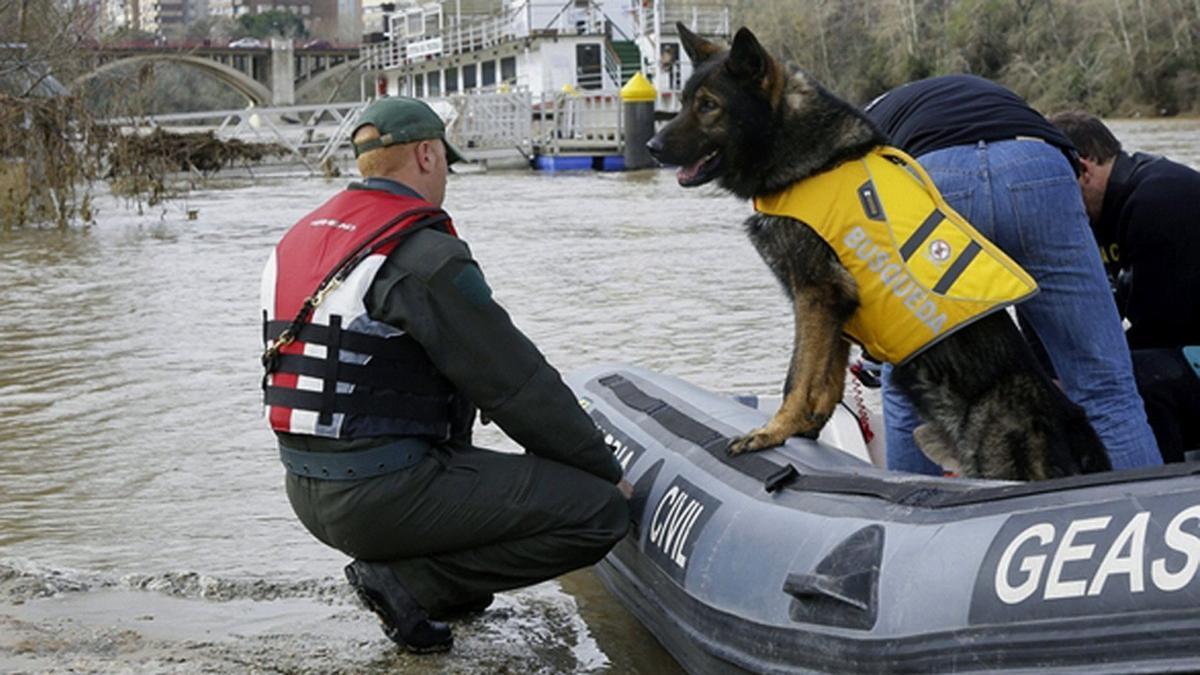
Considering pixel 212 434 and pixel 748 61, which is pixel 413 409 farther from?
pixel 212 434

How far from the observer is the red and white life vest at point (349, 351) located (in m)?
3.89

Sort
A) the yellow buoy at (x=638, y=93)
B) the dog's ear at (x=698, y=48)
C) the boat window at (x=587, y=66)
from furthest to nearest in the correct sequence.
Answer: the boat window at (x=587, y=66)
the yellow buoy at (x=638, y=93)
the dog's ear at (x=698, y=48)

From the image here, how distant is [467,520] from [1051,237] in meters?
1.78

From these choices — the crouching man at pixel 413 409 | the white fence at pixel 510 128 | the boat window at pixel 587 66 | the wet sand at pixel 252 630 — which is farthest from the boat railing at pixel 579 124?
the crouching man at pixel 413 409

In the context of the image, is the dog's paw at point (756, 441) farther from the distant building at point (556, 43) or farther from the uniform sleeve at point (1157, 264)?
the distant building at point (556, 43)

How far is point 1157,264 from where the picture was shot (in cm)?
477

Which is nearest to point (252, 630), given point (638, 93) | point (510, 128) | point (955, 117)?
point (955, 117)

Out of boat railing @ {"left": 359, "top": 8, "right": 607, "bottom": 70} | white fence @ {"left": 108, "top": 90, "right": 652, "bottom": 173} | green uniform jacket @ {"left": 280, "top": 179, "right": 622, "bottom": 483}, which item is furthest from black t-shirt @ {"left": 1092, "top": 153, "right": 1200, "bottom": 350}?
boat railing @ {"left": 359, "top": 8, "right": 607, "bottom": 70}

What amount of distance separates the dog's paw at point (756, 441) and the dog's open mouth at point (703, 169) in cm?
73

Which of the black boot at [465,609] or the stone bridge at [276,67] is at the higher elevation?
the stone bridge at [276,67]

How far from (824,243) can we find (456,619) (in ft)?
5.30

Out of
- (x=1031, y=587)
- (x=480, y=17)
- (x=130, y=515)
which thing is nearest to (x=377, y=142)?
(x=1031, y=587)

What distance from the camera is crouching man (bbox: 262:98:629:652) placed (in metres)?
3.90

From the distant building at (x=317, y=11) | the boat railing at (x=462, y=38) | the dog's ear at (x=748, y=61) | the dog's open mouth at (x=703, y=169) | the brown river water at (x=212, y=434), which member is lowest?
the brown river water at (x=212, y=434)
